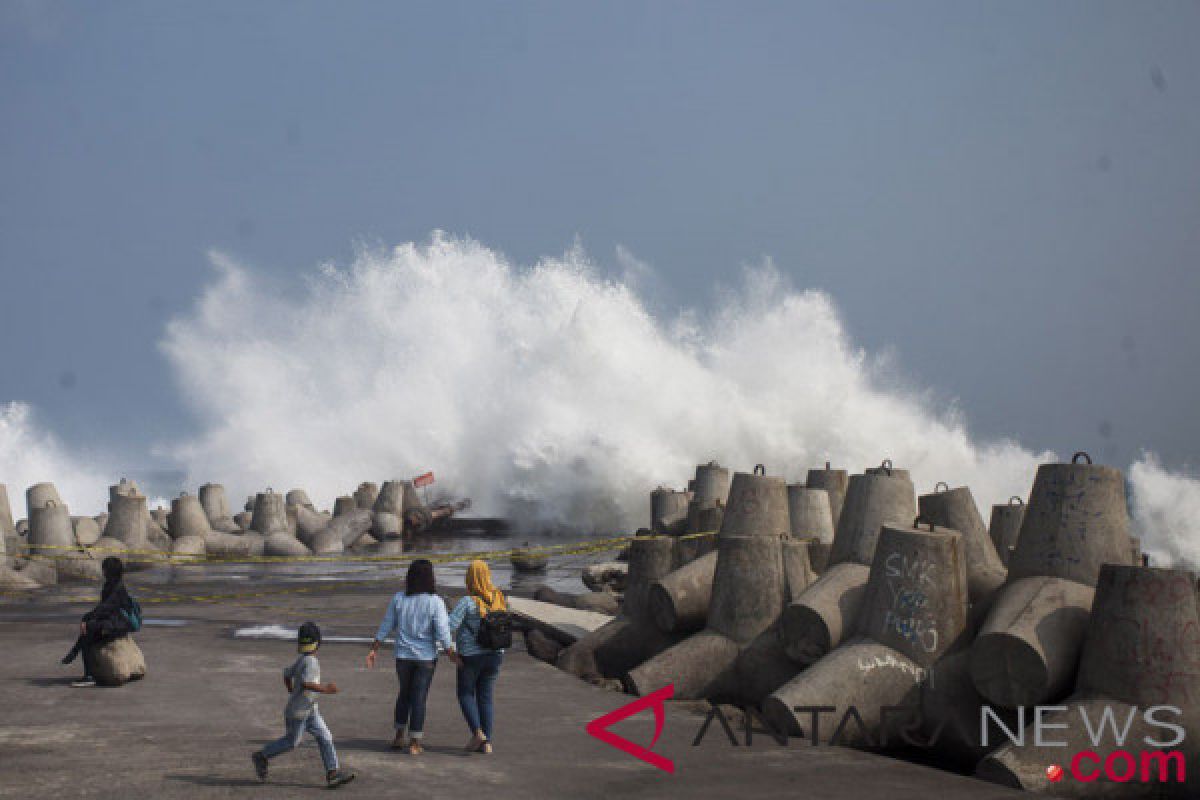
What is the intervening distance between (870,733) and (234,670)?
637 cm

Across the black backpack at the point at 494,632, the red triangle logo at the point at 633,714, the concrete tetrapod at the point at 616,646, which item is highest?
the black backpack at the point at 494,632

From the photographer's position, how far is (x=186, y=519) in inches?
1137

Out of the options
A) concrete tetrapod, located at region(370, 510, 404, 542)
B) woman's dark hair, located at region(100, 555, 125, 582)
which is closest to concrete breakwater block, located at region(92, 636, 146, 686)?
woman's dark hair, located at region(100, 555, 125, 582)

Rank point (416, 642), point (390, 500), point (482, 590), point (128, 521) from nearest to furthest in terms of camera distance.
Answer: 1. point (416, 642)
2. point (482, 590)
3. point (128, 521)
4. point (390, 500)

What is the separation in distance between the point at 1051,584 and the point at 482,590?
452 cm

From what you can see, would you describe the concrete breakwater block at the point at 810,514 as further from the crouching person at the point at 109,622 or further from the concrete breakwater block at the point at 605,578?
the crouching person at the point at 109,622

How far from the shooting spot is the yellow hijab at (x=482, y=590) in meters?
7.69

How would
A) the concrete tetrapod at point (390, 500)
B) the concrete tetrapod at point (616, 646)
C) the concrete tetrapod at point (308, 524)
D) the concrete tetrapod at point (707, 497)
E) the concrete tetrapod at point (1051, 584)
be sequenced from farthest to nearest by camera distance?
1. the concrete tetrapod at point (390, 500)
2. the concrete tetrapod at point (308, 524)
3. the concrete tetrapod at point (707, 497)
4. the concrete tetrapod at point (616, 646)
5. the concrete tetrapod at point (1051, 584)

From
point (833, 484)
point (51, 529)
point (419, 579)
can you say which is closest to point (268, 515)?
point (51, 529)

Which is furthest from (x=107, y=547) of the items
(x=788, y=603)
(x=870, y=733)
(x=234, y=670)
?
(x=870, y=733)

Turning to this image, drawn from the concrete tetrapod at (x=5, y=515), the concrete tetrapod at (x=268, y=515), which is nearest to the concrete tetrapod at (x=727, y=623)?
the concrete tetrapod at (x=5, y=515)

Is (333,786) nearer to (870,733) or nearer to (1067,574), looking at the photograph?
(870,733)

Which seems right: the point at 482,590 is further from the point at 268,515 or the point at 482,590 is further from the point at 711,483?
the point at 268,515

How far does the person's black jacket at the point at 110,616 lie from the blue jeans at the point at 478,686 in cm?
382
